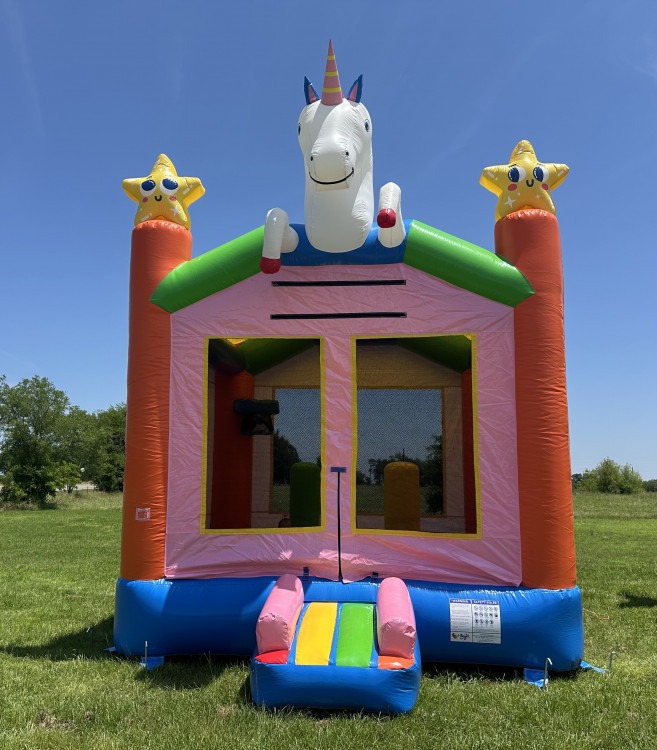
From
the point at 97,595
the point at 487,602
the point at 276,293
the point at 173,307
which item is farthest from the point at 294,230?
the point at 97,595

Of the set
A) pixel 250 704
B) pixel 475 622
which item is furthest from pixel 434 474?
pixel 250 704

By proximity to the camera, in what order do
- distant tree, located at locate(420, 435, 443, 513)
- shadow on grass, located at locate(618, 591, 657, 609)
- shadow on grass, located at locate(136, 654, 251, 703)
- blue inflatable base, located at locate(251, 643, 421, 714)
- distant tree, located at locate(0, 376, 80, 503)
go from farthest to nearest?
distant tree, located at locate(0, 376, 80, 503), shadow on grass, located at locate(618, 591, 657, 609), distant tree, located at locate(420, 435, 443, 513), shadow on grass, located at locate(136, 654, 251, 703), blue inflatable base, located at locate(251, 643, 421, 714)

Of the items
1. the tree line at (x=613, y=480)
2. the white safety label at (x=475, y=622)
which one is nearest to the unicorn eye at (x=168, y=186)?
the white safety label at (x=475, y=622)

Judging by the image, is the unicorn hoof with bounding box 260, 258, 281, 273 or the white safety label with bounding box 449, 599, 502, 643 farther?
the unicorn hoof with bounding box 260, 258, 281, 273

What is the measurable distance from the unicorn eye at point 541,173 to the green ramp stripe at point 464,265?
0.57 m

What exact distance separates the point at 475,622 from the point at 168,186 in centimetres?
331

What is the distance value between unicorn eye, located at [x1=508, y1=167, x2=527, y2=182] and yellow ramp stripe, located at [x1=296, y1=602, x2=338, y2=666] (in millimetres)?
2816

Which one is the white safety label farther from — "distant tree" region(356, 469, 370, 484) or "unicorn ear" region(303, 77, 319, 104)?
"unicorn ear" region(303, 77, 319, 104)

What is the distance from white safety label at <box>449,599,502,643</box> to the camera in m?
3.47

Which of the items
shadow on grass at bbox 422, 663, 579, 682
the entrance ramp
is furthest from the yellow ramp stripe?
shadow on grass at bbox 422, 663, 579, 682

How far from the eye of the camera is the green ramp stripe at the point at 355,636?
116 inches

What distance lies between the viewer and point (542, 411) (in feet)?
12.0

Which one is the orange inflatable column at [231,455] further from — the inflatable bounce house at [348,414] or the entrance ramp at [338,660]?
the entrance ramp at [338,660]

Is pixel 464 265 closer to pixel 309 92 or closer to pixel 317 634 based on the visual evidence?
pixel 309 92
